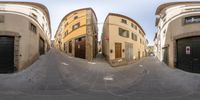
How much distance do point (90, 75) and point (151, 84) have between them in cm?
258

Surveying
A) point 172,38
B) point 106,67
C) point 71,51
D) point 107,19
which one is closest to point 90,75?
point 106,67

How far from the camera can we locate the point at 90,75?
8344mm

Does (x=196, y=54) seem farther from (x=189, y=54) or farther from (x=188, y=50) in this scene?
(x=188, y=50)

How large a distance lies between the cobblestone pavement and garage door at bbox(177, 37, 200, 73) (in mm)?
2076

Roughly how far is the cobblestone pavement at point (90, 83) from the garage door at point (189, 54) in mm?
2076

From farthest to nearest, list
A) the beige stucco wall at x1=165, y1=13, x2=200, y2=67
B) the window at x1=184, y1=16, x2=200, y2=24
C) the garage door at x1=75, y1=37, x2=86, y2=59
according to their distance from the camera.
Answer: the beige stucco wall at x1=165, y1=13, x2=200, y2=67, the window at x1=184, y1=16, x2=200, y2=24, the garage door at x1=75, y1=37, x2=86, y2=59

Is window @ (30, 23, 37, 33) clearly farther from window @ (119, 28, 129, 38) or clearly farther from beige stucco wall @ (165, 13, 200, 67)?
beige stucco wall @ (165, 13, 200, 67)

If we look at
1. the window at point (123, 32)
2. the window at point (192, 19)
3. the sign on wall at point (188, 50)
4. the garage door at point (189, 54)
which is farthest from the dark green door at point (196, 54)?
the window at point (123, 32)

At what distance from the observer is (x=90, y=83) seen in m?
7.49

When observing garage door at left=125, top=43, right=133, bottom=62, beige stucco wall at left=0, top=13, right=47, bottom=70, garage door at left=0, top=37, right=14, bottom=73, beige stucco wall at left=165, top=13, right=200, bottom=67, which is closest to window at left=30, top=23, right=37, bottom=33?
beige stucco wall at left=0, top=13, right=47, bottom=70

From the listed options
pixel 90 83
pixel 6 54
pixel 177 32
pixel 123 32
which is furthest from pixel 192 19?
pixel 6 54

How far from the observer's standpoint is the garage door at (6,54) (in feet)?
30.0

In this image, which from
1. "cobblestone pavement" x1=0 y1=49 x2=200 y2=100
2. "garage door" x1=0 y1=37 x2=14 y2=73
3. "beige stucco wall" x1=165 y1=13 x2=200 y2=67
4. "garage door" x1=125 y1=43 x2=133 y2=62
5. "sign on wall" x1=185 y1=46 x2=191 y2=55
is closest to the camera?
"cobblestone pavement" x1=0 y1=49 x2=200 y2=100

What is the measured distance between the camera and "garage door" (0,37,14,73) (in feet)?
30.0
